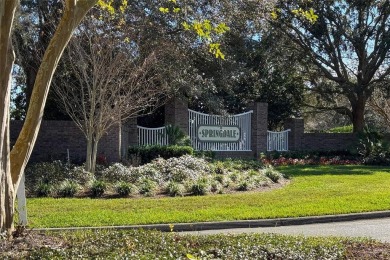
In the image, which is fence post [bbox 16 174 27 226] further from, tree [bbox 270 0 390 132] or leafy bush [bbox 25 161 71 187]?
tree [bbox 270 0 390 132]

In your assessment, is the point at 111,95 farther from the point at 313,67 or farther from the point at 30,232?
the point at 313,67

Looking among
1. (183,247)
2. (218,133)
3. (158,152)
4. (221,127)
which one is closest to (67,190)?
(158,152)

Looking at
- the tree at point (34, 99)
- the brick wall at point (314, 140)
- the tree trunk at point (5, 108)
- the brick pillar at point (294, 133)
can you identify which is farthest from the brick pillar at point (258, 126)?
the tree trunk at point (5, 108)

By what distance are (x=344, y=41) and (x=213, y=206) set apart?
21483 mm

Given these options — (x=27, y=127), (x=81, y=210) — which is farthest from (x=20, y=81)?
(x=27, y=127)

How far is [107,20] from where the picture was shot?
60.7 feet

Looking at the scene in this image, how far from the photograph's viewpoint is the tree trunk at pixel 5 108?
7.11 meters

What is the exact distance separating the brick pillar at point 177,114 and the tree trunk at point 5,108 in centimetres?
1679

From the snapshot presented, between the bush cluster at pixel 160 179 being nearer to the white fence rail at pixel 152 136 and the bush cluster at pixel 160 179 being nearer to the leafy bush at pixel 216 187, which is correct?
the leafy bush at pixel 216 187

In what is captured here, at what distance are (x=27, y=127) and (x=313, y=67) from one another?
92.2ft

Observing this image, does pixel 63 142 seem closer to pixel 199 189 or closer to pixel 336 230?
pixel 199 189

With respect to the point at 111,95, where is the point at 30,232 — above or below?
below

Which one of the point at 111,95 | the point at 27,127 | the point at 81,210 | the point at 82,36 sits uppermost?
the point at 82,36

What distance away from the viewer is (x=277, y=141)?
29750 millimetres
